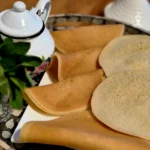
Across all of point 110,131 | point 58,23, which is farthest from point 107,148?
point 58,23

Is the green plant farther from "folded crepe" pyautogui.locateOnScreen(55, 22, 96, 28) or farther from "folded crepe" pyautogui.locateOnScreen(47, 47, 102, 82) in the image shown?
"folded crepe" pyautogui.locateOnScreen(55, 22, 96, 28)

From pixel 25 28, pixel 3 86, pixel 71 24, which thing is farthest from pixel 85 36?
pixel 3 86

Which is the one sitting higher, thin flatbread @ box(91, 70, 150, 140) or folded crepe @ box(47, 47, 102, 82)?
folded crepe @ box(47, 47, 102, 82)

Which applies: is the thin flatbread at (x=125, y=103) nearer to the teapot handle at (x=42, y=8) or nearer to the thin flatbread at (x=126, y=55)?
the thin flatbread at (x=126, y=55)

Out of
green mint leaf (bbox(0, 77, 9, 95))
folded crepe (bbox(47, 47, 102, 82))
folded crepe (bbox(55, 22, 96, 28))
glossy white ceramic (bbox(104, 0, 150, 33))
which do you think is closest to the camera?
green mint leaf (bbox(0, 77, 9, 95))

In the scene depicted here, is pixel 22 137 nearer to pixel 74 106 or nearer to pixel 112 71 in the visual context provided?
pixel 74 106

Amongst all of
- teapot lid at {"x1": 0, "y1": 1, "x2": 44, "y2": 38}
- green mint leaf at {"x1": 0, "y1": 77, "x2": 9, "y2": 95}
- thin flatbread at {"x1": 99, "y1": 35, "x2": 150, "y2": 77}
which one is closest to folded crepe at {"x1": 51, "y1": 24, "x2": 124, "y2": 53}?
thin flatbread at {"x1": 99, "y1": 35, "x2": 150, "y2": 77}
